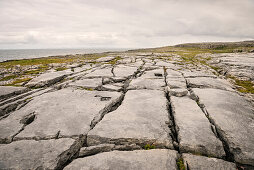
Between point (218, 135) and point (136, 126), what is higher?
point (136, 126)

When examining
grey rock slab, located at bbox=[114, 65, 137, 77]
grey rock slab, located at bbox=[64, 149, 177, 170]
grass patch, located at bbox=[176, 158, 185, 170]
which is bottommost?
grass patch, located at bbox=[176, 158, 185, 170]

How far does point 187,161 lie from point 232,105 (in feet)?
14.3

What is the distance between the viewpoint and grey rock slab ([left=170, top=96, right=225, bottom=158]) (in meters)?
3.79

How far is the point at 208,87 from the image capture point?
341 inches

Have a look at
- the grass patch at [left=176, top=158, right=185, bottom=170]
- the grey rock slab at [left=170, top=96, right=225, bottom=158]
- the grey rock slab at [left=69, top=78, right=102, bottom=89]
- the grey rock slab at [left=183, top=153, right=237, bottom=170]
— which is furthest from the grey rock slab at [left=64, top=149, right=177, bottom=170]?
the grey rock slab at [left=69, top=78, right=102, bottom=89]

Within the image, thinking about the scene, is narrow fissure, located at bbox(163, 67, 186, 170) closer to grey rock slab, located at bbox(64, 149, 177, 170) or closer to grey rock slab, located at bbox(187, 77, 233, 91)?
grey rock slab, located at bbox(64, 149, 177, 170)

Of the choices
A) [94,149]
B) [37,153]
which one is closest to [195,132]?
[94,149]

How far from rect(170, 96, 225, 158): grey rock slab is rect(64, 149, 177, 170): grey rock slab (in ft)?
2.03

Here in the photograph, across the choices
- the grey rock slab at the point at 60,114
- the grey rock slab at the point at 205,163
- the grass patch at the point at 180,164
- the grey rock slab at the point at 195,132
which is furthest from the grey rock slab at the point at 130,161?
the grey rock slab at the point at 60,114

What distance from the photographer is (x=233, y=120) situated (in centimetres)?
502

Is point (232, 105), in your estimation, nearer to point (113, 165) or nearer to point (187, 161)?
point (187, 161)

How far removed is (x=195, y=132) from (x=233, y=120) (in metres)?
1.86

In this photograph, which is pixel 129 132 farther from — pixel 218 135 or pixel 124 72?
pixel 124 72

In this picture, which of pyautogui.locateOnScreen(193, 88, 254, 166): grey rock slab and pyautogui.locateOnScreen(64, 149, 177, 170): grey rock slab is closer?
pyautogui.locateOnScreen(64, 149, 177, 170): grey rock slab
